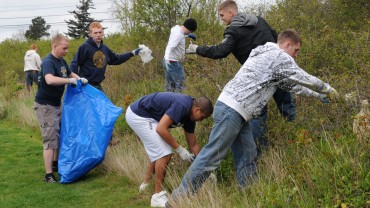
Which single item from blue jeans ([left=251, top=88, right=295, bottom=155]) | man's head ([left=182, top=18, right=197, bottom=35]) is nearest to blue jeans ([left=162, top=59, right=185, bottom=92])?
man's head ([left=182, top=18, right=197, bottom=35])

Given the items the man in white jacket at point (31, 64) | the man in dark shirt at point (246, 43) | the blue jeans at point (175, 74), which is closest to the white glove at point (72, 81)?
the man in dark shirt at point (246, 43)

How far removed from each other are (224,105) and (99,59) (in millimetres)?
3241

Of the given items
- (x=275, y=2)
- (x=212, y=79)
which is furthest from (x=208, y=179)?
(x=275, y=2)

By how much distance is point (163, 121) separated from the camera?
161 inches

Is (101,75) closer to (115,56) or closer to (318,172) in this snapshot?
(115,56)

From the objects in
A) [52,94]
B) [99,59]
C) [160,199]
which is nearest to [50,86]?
[52,94]

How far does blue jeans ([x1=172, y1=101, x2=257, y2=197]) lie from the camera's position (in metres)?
3.77

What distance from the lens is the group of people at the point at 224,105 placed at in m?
3.76

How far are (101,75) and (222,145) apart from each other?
327cm

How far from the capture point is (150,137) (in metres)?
4.36

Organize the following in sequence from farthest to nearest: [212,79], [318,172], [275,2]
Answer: [275,2] < [212,79] < [318,172]

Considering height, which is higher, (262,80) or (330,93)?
(262,80)

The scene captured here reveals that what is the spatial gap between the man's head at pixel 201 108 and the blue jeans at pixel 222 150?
18 cm

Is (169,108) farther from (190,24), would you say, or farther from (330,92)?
(190,24)
